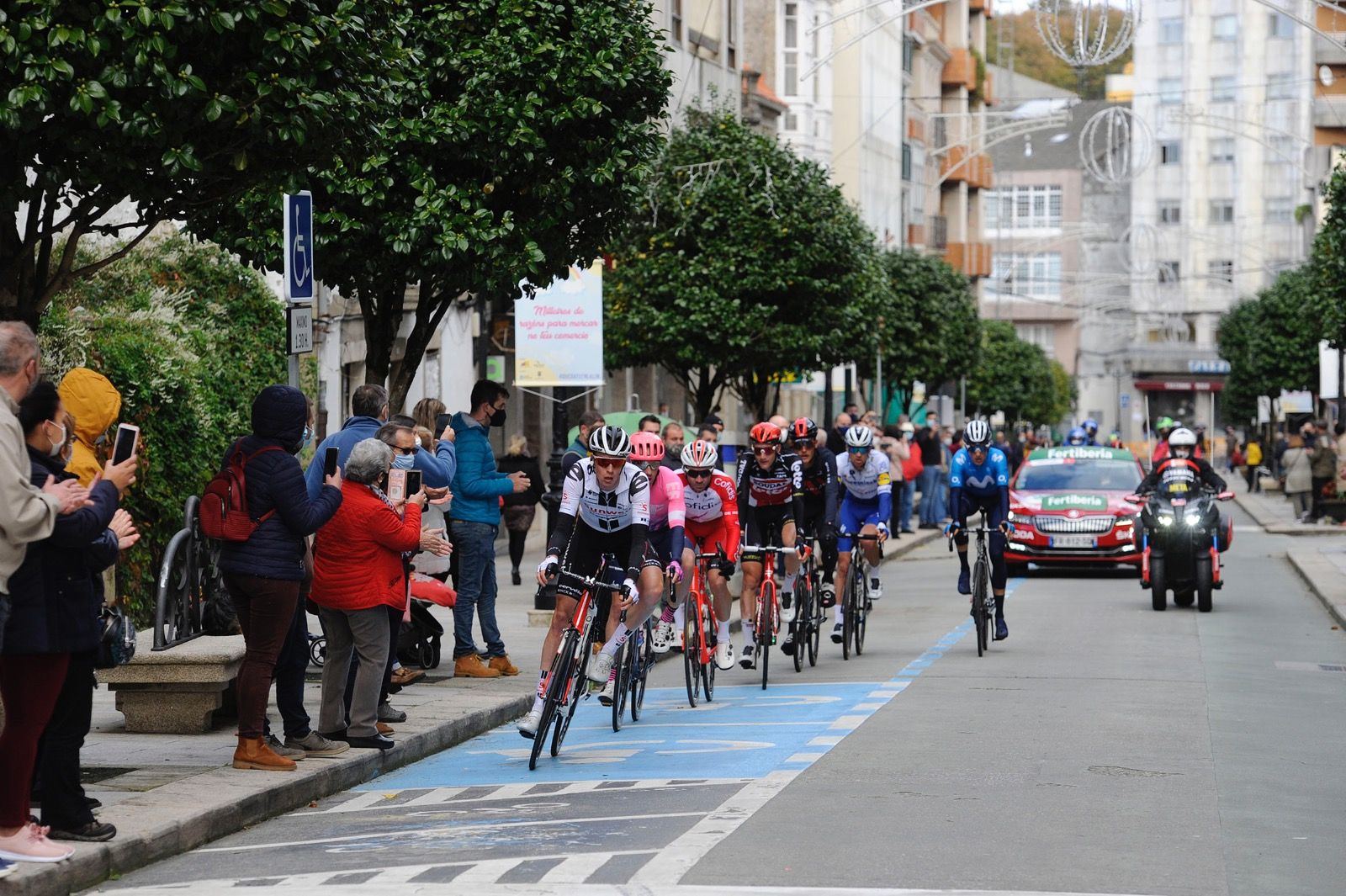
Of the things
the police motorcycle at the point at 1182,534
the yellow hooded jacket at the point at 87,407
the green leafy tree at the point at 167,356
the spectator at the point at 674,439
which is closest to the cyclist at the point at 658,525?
the yellow hooded jacket at the point at 87,407

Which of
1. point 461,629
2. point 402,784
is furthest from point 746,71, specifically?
point 402,784

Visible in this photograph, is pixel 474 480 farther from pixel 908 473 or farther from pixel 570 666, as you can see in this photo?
pixel 908 473

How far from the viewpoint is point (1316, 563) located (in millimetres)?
29328

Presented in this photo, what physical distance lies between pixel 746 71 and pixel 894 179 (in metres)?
26.3

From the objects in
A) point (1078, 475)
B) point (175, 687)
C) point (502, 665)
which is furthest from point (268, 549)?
point (1078, 475)

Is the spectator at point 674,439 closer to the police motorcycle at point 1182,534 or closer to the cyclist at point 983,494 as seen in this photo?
the cyclist at point 983,494

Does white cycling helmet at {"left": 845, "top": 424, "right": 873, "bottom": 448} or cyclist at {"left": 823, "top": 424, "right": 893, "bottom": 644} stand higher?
white cycling helmet at {"left": 845, "top": 424, "right": 873, "bottom": 448}

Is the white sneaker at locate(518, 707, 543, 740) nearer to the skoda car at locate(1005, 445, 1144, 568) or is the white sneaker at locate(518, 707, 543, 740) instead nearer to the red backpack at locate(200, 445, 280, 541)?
the red backpack at locate(200, 445, 280, 541)

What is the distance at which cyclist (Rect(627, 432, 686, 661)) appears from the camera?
1269 centimetres

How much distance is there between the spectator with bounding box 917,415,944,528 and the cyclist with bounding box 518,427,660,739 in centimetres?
2803

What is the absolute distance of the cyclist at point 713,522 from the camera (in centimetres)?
1480

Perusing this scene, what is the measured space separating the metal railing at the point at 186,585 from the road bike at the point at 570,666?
178cm

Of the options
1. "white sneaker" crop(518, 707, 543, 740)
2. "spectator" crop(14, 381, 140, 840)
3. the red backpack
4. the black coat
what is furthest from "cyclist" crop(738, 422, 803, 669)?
the black coat

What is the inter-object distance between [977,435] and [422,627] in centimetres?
566
